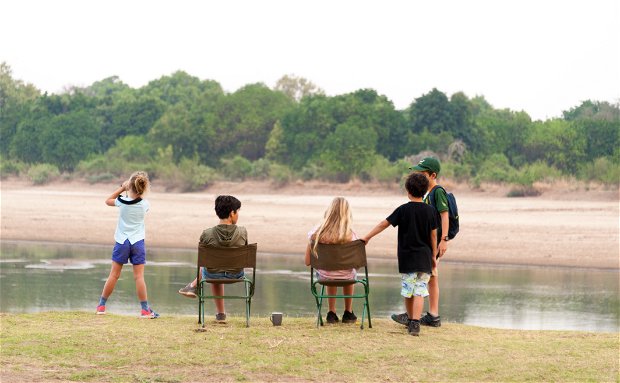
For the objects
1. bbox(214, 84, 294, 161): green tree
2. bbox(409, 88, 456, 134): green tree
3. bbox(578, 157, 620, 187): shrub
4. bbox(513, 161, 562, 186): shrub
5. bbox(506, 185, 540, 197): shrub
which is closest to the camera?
bbox(506, 185, 540, 197): shrub

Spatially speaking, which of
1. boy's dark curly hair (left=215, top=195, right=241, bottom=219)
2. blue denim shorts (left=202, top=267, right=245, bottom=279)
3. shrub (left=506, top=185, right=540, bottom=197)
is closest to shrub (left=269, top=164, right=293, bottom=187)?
shrub (left=506, top=185, right=540, bottom=197)

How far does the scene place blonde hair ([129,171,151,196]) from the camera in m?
9.80

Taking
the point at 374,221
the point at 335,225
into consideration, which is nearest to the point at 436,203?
the point at 335,225

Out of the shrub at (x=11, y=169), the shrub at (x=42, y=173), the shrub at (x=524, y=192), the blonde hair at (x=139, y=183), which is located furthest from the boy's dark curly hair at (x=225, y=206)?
the shrub at (x=11, y=169)

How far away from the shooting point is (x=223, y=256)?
9227mm

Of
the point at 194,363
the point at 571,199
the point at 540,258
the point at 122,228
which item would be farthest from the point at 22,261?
the point at 571,199

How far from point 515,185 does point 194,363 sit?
33.2 meters

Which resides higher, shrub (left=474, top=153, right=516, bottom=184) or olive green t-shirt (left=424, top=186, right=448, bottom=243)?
shrub (left=474, top=153, right=516, bottom=184)

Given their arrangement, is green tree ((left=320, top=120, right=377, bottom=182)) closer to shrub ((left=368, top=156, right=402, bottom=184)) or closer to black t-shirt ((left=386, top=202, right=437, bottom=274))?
shrub ((left=368, top=156, right=402, bottom=184))

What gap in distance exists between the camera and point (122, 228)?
32.4ft

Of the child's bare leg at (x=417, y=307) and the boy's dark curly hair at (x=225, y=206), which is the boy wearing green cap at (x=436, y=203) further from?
the boy's dark curly hair at (x=225, y=206)

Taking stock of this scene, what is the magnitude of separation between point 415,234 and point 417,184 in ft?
1.44

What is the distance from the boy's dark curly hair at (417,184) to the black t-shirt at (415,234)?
10 centimetres

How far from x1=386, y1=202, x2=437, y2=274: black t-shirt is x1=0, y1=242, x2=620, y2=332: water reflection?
18.2 feet
